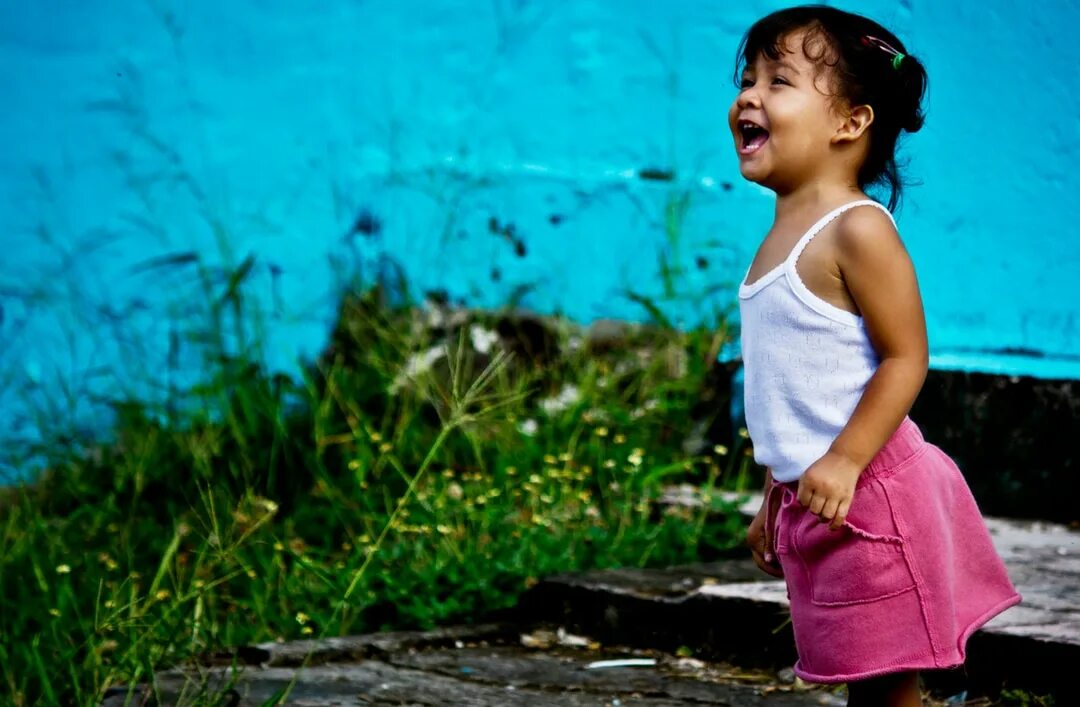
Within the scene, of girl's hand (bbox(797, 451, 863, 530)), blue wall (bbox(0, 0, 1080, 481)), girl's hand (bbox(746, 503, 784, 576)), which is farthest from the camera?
blue wall (bbox(0, 0, 1080, 481))

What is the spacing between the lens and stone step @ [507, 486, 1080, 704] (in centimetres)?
264

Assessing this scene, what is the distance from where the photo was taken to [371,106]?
16.2 feet

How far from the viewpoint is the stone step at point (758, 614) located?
8.65 feet

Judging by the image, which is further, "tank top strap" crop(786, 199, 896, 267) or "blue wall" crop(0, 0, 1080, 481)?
"blue wall" crop(0, 0, 1080, 481)

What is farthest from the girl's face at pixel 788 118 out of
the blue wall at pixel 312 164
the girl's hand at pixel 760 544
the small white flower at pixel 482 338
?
the small white flower at pixel 482 338

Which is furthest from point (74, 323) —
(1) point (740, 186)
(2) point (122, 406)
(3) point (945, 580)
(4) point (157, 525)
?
(3) point (945, 580)

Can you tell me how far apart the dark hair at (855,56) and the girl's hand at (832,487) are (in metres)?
0.50

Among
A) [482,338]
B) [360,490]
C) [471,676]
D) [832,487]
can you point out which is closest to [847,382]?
[832,487]

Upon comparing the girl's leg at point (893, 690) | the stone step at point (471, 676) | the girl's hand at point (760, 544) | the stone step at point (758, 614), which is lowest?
the stone step at point (471, 676)

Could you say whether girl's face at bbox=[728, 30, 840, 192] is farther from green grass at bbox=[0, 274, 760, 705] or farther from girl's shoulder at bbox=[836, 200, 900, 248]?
green grass at bbox=[0, 274, 760, 705]

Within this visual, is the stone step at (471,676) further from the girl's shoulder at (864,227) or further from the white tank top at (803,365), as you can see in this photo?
the girl's shoulder at (864,227)

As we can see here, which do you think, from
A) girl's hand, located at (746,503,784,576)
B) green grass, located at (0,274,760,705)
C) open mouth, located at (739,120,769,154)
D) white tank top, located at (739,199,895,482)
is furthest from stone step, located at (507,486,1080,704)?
open mouth, located at (739,120,769,154)

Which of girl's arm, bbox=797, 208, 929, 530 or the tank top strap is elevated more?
the tank top strap

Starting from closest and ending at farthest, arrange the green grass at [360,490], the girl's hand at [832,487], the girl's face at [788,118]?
1. the girl's hand at [832,487]
2. the girl's face at [788,118]
3. the green grass at [360,490]
